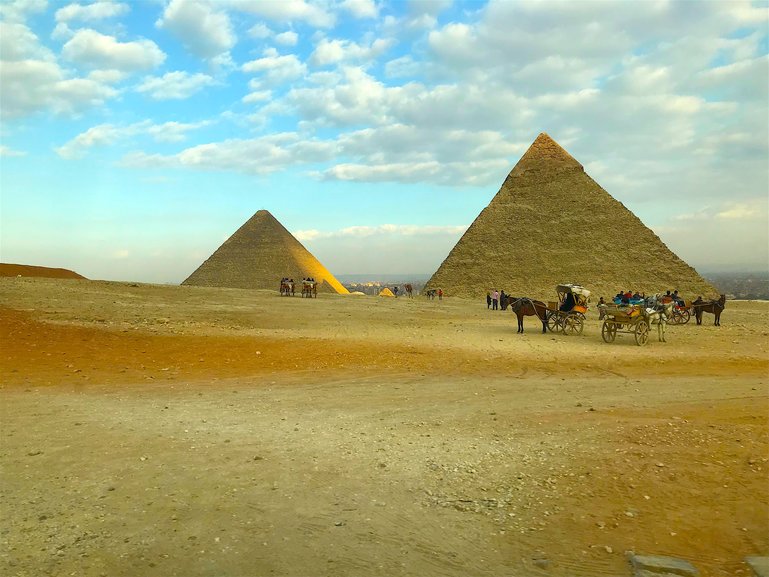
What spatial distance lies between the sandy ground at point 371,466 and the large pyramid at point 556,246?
160ft

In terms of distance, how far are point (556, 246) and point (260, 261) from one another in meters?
39.4

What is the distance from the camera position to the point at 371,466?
496cm

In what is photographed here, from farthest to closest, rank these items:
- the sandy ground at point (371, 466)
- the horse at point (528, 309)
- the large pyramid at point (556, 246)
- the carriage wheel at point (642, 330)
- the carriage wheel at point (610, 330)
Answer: the large pyramid at point (556, 246) → the horse at point (528, 309) → the carriage wheel at point (610, 330) → the carriage wheel at point (642, 330) → the sandy ground at point (371, 466)

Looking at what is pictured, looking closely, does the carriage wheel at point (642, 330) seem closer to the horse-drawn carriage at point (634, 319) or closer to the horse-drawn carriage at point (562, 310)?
the horse-drawn carriage at point (634, 319)

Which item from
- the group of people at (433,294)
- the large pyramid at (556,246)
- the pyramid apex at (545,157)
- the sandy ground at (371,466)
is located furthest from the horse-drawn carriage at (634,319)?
the pyramid apex at (545,157)

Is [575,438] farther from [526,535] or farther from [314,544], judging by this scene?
[314,544]

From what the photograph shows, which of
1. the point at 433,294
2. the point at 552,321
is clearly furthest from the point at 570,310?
the point at 433,294

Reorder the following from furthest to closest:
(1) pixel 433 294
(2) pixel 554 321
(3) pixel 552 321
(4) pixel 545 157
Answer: (4) pixel 545 157 → (1) pixel 433 294 → (3) pixel 552 321 → (2) pixel 554 321

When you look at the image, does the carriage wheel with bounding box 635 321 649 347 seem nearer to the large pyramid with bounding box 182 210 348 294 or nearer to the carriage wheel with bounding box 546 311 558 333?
the carriage wheel with bounding box 546 311 558 333

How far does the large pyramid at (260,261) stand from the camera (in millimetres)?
72688

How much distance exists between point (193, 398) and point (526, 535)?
213 inches

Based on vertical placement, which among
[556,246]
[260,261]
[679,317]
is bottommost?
[679,317]

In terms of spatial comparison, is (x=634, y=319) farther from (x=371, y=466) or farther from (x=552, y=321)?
(x=371, y=466)

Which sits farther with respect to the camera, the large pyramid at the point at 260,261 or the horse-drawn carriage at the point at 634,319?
the large pyramid at the point at 260,261
